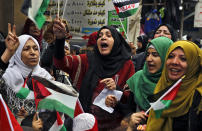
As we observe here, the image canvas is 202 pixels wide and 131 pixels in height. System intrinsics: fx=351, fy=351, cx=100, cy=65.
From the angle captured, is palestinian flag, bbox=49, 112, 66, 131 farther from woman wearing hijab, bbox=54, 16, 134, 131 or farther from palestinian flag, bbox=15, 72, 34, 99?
woman wearing hijab, bbox=54, 16, 134, 131

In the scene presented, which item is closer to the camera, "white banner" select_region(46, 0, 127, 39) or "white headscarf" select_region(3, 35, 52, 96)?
"white headscarf" select_region(3, 35, 52, 96)

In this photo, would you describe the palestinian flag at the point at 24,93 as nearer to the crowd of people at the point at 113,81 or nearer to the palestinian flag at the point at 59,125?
the crowd of people at the point at 113,81

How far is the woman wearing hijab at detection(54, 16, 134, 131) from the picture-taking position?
12.1 feet

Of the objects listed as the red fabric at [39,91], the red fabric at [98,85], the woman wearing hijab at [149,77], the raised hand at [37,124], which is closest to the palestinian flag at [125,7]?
the red fabric at [98,85]

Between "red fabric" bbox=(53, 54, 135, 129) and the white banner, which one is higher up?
the white banner

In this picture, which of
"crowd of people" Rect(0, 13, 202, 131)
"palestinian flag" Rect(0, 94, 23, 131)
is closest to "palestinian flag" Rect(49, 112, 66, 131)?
"crowd of people" Rect(0, 13, 202, 131)

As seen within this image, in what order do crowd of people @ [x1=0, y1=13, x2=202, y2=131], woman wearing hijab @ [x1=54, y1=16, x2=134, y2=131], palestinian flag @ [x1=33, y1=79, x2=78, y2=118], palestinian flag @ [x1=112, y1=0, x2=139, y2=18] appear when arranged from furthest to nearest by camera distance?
1. palestinian flag @ [x1=112, y1=0, x2=139, y2=18]
2. woman wearing hijab @ [x1=54, y1=16, x2=134, y2=131]
3. palestinian flag @ [x1=33, y1=79, x2=78, y2=118]
4. crowd of people @ [x1=0, y1=13, x2=202, y2=131]

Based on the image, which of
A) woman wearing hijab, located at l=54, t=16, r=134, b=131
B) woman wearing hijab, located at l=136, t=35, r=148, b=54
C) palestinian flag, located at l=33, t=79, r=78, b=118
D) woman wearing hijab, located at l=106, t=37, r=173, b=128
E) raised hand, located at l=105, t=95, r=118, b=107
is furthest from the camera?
woman wearing hijab, located at l=136, t=35, r=148, b=54

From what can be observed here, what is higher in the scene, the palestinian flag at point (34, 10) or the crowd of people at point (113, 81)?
the palestinian flag at point (34, 10)

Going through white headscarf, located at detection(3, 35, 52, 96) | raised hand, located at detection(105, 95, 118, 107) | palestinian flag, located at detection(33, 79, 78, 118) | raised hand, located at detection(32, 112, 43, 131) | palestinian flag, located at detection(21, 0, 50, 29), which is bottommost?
raised hand, located at detection(32, 112, 43, 131)

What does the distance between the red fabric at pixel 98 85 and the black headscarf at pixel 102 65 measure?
5 cm

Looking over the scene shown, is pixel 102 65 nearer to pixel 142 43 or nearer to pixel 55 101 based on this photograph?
pixel 55 101

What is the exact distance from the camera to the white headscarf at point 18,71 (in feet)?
11.8

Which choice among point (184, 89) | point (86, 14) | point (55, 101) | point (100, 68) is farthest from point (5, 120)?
point (86, 14)
